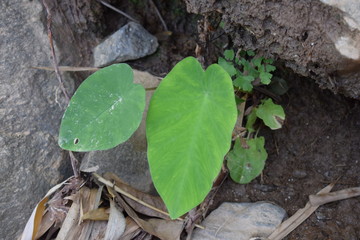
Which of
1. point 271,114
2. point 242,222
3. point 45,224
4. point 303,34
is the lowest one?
point 45,224

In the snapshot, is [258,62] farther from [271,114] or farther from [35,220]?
[35,220]

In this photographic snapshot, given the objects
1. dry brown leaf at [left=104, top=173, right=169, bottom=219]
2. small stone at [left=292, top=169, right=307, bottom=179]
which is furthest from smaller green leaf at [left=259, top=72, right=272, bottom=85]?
dry brown leaf at [left=104, top=173, right=169, bottom=219]

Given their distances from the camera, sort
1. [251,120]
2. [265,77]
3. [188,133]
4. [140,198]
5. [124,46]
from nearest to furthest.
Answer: [188,133] → [265,77] → [140,198] → [251,120] → [124,46]

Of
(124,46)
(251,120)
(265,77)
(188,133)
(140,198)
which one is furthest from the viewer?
(124,46)

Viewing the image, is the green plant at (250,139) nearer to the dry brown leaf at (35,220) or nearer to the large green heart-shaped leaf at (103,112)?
the large green heart-shaped leaf at (103,112)

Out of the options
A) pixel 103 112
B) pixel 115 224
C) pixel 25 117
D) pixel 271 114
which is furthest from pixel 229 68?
pixel 25 117

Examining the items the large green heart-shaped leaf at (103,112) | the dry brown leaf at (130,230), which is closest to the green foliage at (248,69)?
the large green heart-shaped leaf at (103,112)

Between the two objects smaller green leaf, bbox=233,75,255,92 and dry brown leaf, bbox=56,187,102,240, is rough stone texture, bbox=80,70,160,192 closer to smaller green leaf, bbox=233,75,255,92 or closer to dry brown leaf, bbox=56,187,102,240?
dry brown leaf, bbox=56,187,102,240

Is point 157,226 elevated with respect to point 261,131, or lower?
lower
